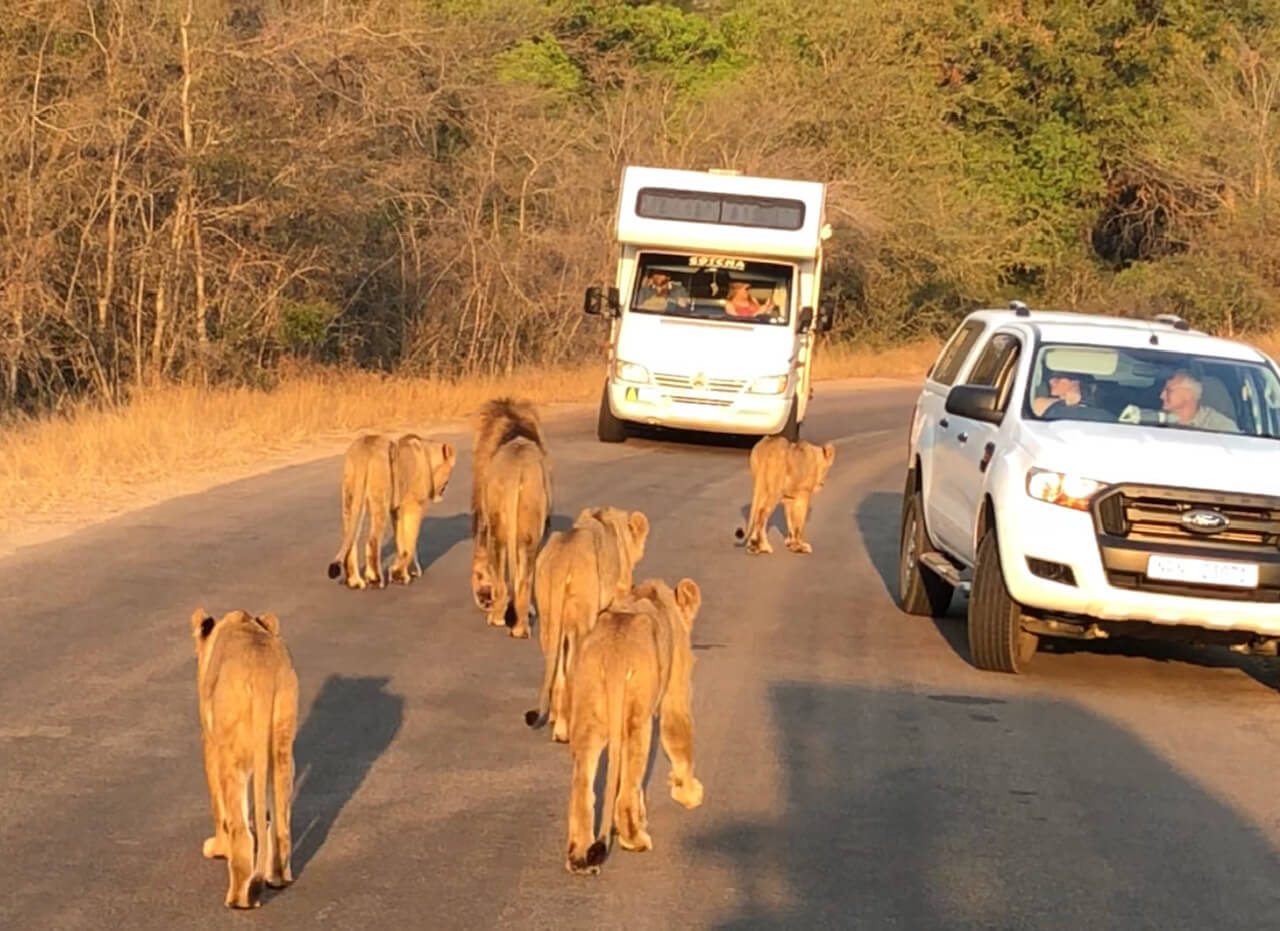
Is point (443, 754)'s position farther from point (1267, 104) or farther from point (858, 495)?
point (1267, 104)

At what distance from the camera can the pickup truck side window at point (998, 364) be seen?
450 inches

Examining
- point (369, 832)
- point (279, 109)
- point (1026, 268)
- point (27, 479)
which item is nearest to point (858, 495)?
point (27, 479)

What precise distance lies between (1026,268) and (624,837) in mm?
47408

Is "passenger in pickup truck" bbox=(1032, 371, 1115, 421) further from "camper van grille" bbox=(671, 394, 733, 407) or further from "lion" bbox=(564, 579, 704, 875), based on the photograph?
"camper van grille" bbox=(671, 394, 733, 407)

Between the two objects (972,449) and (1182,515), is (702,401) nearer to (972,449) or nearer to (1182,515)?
(972,449)

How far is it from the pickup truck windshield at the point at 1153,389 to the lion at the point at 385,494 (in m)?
3.80

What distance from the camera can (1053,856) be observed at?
22.7ft

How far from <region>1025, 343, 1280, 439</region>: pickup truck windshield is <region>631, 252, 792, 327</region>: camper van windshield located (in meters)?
11.3

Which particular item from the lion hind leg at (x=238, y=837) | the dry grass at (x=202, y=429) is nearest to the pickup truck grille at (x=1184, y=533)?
the lion hind leg at (x=238, y=837)

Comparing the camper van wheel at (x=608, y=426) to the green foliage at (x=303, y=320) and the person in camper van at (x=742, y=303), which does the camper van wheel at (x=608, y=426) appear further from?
the green foliage at (x=303, y=320)

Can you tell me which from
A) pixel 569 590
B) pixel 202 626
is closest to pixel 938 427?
pixel 569 590

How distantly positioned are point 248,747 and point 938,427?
7.49m

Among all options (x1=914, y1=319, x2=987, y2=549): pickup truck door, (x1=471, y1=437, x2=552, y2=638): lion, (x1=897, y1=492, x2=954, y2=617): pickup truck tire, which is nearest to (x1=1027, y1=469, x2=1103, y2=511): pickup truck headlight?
(x1=914, y1=319, x2=987, y2=549): pickup truck door

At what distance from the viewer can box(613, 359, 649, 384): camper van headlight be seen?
72.5 feet
